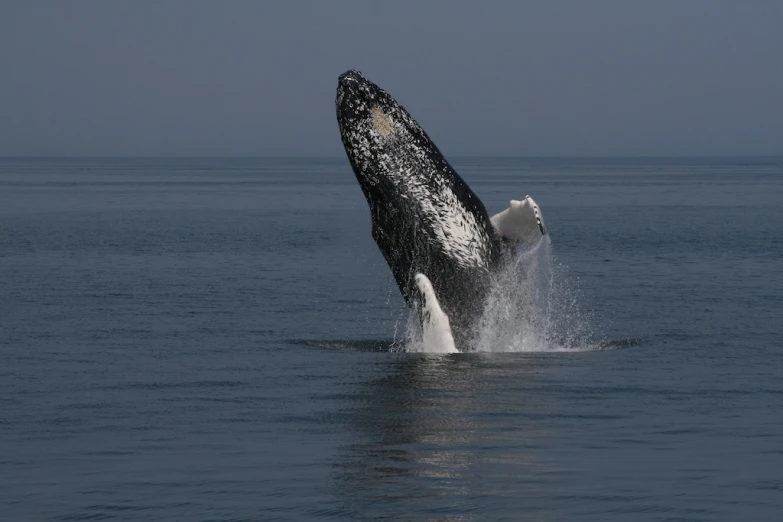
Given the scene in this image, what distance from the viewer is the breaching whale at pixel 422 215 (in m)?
15.4

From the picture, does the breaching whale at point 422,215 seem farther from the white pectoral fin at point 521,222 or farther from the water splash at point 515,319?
the water splash at point 515,319

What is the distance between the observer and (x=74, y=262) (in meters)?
31.5

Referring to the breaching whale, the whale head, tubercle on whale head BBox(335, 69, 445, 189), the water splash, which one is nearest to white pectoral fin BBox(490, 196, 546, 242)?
the breaching whale

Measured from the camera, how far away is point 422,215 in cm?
1545

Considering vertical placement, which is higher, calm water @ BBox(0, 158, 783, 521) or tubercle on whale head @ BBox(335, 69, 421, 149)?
tubercle on whale head @ BBox(335, 69, 421, 149)

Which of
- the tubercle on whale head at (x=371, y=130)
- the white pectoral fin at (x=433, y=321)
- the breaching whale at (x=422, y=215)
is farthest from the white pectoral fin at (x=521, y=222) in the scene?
the tubercle on whale head at (x=371, y=130)

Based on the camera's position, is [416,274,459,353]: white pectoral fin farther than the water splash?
No

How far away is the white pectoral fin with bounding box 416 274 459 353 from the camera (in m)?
15.3

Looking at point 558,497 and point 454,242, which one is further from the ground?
point 454,242

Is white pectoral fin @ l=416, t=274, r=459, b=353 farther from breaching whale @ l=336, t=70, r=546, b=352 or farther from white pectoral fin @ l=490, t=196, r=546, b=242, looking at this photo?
white pectoral fin @ l=490, t=196, r=546, b=242

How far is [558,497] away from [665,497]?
78 centimetres

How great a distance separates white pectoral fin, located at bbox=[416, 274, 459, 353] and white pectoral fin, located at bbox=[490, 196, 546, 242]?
3.79ft

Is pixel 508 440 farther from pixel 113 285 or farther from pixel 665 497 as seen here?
pixel 113 285

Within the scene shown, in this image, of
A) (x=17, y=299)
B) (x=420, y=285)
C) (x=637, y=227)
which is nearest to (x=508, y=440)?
(x=420, y=285)
